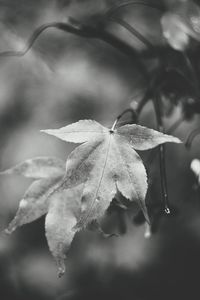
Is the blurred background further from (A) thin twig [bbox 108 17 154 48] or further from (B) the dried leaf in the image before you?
(B) the dried leaf

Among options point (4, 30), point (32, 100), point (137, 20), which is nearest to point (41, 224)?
point (32, 100)

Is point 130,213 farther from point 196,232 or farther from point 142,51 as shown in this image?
point 142,51

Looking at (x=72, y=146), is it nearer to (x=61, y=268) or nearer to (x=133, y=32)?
(x=133, y=32)

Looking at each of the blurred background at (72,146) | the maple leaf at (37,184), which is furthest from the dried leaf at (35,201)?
the blurred background at (72,146)

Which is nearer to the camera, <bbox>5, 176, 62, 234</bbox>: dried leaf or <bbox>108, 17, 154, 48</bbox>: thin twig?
<bbox>5, 176, 62, 234</bbox>: dried leaf

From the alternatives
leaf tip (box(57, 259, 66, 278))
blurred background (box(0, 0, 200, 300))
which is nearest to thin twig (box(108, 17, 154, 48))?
blurred background (box(0, 0, 200, 300))

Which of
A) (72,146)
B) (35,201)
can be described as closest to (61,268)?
(35,201)

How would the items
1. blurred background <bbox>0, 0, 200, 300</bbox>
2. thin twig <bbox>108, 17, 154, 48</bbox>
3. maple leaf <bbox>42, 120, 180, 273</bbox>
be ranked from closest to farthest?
1. maple leaf <bbox>42, 120, 180, 273</bbox>
2. thin twig <bbox>108, 17, 154, 48</bbox>
3. blurred background <bbox>0, 0, 200, 300</bbox>

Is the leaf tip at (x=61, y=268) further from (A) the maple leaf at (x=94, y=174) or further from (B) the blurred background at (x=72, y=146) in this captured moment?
(B) the blurred background at (x=72, y=146)
